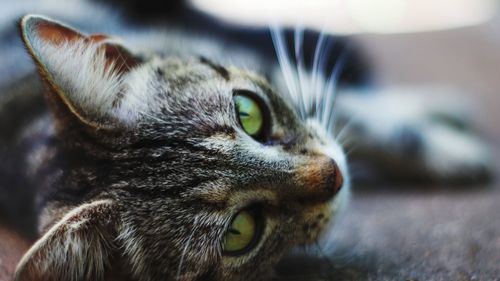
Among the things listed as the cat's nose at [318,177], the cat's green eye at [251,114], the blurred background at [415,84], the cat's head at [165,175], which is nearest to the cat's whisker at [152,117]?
the cat's head at [165,175]

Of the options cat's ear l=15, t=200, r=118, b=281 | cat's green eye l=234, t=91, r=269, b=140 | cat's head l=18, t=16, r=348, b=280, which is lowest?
cat's ear l=15, t=200, r=118, b=281

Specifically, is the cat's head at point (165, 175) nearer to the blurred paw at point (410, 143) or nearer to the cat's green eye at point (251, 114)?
the cat's green eye at point (251, 114)

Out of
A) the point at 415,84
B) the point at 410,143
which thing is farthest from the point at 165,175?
the point at 415,84

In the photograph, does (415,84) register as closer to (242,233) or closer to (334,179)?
(334,179)

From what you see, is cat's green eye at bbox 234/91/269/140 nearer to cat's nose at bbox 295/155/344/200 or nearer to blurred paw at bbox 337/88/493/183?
cat's nose at bbox 295/155/344/200

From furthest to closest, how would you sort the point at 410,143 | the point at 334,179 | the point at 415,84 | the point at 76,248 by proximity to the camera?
the point at 415,84 → the point at 410,143 → the point at 334,179 → the point at 76,248

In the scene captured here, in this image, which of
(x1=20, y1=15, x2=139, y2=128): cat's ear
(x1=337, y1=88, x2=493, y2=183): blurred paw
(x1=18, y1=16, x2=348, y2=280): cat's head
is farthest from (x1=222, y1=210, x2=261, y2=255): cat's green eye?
(x1=337, y1=88, x2=493, y2=183): blurred paw
